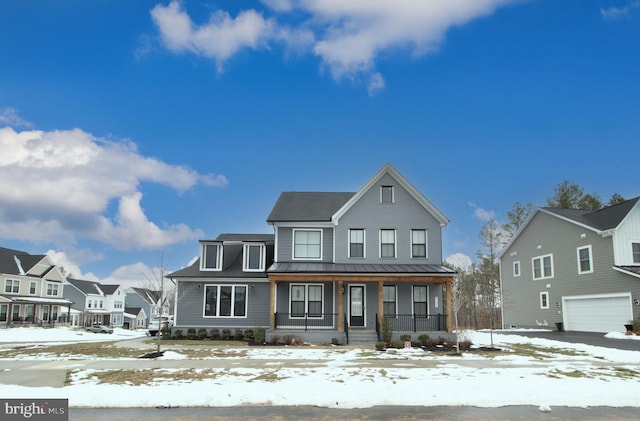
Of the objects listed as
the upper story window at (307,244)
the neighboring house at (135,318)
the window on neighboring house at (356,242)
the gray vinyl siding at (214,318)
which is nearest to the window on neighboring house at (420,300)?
the window on neighboring house at (356,242)

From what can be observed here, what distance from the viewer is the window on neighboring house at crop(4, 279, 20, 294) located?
48844 mm

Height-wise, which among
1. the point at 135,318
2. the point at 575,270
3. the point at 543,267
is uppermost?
the point at 543,267

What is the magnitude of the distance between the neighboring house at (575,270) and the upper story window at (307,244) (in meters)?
15.9

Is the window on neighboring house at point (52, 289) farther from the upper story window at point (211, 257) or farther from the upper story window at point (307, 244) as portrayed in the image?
the upper story window at point (307, 244)

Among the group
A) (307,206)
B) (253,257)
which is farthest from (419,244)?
(253,257)

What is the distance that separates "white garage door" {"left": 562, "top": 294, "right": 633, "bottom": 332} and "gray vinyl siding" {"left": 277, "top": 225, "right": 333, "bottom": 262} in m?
15.6

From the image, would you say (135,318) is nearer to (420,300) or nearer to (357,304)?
(357,304)

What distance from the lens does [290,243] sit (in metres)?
24.5

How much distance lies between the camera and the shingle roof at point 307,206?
24.6 meters

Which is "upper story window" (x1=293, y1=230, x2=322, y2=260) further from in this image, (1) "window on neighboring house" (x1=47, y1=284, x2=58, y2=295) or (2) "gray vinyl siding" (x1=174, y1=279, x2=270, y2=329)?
(1) "window on neighboring house" (x1=47, y1=284, x2=58, y2=295)

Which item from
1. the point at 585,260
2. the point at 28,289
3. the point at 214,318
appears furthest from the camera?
the point at 28,289

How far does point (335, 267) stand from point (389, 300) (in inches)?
133

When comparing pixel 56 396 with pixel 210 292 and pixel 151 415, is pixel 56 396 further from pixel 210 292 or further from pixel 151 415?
pixel 210 292

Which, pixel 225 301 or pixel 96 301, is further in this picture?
pixel 96 301
